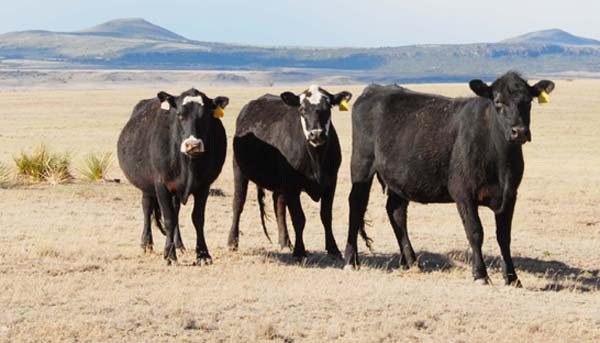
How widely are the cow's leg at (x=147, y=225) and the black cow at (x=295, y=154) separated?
1.09 meters

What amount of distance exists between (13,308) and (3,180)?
1087 centimetres

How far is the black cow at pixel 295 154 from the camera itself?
1338cm

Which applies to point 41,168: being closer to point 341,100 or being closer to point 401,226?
point 341,100

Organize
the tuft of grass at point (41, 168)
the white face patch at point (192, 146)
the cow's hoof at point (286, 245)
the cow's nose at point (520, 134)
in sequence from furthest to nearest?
the tuft of grass at point (41, 168) → the cow's hoof at point (286, 245) → the white face patch at point (192, 146) → the cow's nose at point (520, 134)

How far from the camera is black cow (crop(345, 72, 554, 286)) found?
11562 millimetres

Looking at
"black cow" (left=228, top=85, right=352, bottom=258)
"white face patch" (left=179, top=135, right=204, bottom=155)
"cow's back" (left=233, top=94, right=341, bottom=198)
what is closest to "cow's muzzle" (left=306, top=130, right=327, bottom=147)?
"black cow" (left=228, top=85, right=352, bottom=258)

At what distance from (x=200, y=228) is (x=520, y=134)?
3.90 meters

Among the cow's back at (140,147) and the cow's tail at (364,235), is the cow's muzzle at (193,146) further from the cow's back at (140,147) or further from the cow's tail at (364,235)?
the cow's tail at (364,235)

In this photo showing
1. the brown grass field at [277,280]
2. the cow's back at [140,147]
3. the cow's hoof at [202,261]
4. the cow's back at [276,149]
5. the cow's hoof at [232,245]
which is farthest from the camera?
the cow's hoof at [232,245]

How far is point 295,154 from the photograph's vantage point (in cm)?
1366

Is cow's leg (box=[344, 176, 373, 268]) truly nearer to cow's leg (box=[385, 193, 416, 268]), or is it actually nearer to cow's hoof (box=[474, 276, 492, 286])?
cow's leg (box=[385, 193, 416, 268])

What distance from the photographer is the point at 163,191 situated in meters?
13.1

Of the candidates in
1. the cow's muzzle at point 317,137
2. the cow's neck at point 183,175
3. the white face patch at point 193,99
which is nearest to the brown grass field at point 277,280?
the cow's neck at point 183,175

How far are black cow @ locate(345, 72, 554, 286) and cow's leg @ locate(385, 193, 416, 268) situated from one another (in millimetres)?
12
